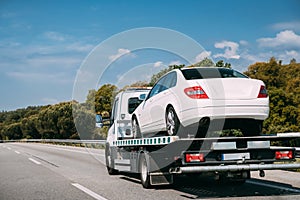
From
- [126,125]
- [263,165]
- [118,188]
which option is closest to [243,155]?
[263,165]

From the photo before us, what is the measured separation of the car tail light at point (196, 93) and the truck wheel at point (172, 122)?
639 millimetres

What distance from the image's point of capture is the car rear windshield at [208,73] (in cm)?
826

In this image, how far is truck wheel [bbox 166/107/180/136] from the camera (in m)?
8.31

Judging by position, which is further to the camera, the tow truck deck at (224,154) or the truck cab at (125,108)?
the truck cab at (125,108)

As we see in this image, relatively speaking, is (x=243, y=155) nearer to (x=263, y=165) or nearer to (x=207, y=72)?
(x=263, y=165)

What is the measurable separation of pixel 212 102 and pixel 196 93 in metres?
0.35

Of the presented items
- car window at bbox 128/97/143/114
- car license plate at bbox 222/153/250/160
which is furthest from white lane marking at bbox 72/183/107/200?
car window at bbox 128/97/143/114

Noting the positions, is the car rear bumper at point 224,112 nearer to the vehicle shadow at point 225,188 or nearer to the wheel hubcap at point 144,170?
the vehicle shadow at point 225,188

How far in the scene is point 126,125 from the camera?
1281 cm

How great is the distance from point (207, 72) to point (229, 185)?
3.03 m

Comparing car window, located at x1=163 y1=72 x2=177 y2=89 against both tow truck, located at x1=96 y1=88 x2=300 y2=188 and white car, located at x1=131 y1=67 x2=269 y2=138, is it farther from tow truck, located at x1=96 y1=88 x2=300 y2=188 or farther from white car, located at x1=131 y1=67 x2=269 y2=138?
tow truck, located at x1=96 y1=88 x2=300 y2=188

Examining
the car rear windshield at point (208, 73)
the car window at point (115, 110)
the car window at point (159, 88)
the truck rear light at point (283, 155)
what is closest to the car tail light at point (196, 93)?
the car rear windshield at point (208, 73)

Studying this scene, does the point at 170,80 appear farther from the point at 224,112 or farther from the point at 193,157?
the point at 193,157

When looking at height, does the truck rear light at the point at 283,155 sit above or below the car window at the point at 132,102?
below
